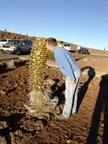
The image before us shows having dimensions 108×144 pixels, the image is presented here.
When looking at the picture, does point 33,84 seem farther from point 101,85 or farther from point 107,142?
point 101,85

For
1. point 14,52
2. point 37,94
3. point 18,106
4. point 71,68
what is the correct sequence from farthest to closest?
point 14,52
point 18,106
point 37,94
point 71,68

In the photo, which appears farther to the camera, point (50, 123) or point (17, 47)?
point (17, 47)

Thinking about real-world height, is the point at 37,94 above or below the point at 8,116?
above

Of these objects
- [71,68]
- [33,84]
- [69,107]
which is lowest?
[69,107]

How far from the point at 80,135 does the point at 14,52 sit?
61.0ft

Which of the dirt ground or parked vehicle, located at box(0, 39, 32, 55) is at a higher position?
parked vehicle, located at box(0, 39, 32, 55)

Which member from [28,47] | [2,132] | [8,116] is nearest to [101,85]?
[8,116]

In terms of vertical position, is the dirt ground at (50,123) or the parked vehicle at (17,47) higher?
the parked vehicle at (17,47)

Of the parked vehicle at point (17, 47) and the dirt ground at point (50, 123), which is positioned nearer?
the dirt ground at point (50, 123)

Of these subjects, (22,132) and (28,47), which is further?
(28,47)

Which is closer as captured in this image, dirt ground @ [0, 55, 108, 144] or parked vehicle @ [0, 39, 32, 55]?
dirt ground @ [0, 55, 108, 144]

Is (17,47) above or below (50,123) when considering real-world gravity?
above

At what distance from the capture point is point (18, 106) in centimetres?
659

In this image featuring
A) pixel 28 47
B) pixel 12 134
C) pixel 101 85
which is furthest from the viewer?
pixel 28 47
